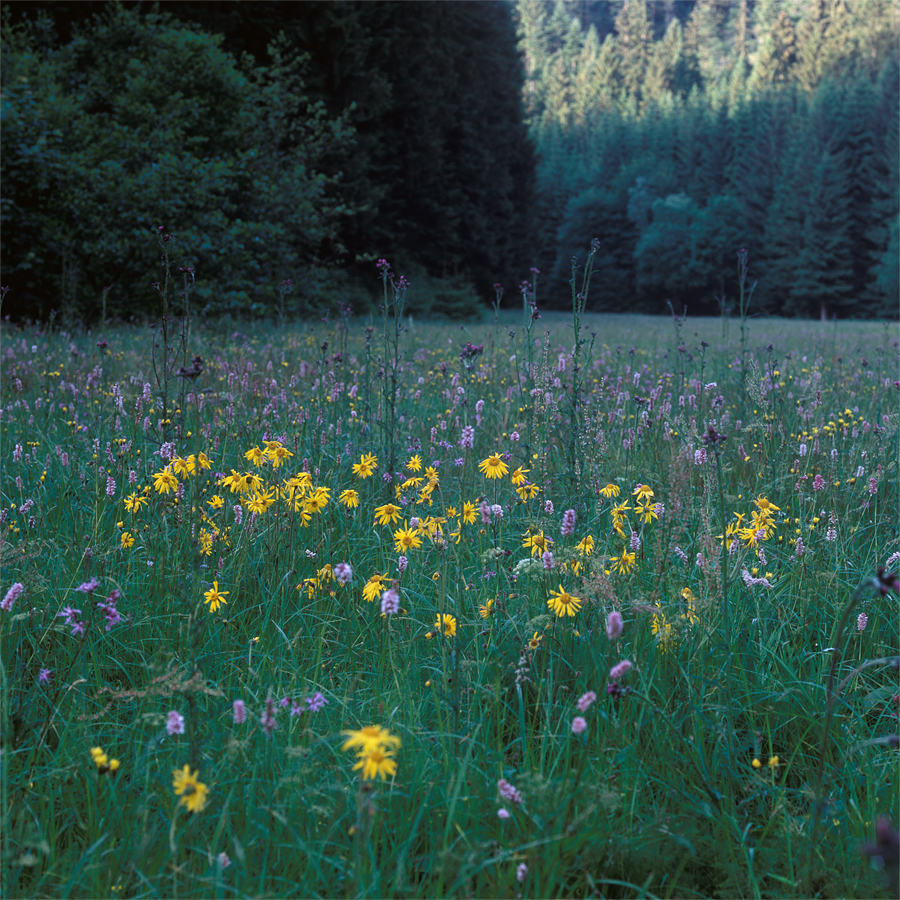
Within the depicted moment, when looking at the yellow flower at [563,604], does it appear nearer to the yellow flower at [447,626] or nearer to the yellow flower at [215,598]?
the yellow flower at [447,626]

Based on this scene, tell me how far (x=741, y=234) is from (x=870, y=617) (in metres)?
50.4

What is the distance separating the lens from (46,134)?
9.80 m

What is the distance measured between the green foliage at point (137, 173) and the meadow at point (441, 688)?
6236mm

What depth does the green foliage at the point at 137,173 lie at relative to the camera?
9.95m

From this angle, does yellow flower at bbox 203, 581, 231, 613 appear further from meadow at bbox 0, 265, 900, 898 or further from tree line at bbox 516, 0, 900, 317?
tree line at bbox 516, 0, 900, 317

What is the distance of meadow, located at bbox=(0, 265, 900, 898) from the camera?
1.32m

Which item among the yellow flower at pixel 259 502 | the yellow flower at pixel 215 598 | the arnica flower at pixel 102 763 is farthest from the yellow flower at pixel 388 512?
the arnica flower at pixel 102 763

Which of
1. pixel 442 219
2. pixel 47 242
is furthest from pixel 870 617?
pixel 442 219

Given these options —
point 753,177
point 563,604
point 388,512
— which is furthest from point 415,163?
point 753,177

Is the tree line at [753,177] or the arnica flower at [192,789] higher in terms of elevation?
the tree line at [753,177]

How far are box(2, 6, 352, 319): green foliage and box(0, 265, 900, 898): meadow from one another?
6.24 meters

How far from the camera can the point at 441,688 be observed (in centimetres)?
181

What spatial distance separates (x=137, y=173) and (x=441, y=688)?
11498 mm

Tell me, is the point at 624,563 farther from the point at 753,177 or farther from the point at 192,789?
the point at 753,177
